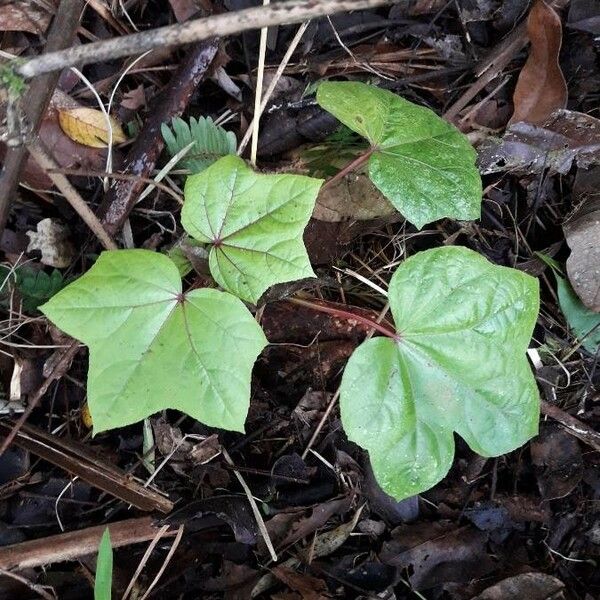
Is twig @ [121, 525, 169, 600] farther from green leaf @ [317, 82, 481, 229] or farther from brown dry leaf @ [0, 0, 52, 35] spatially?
brown dry leaf @ [0, 0, 52, 35]

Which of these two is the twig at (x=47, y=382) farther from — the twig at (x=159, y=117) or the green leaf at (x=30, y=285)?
the twig at (x=159, y=117)

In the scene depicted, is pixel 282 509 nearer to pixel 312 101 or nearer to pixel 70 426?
pixel 70 426

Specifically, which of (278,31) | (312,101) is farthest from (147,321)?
(278,31)

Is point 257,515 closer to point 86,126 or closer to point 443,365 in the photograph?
point 443,365

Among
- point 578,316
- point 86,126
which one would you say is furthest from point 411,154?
point 86,126

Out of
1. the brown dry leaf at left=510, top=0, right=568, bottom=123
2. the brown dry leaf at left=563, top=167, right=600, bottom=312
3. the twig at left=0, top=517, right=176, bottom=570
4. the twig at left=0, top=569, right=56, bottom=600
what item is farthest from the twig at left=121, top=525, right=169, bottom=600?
the brown dry leaf at left=510, top=0, right=568, bottom=123
